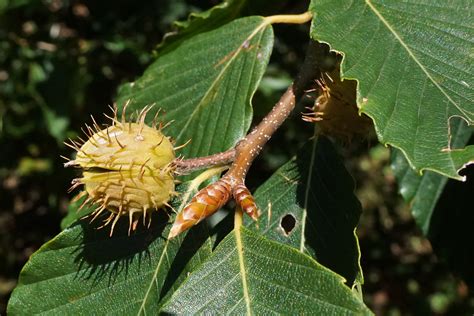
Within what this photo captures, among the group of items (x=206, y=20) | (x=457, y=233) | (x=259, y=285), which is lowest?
(x=457, y=233)

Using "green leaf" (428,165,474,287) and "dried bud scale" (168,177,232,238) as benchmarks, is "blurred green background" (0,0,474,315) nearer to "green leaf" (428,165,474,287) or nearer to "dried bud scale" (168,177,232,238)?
"green leaf" (428,165,474,287)

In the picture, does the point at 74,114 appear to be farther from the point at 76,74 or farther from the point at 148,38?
the point at 148,38

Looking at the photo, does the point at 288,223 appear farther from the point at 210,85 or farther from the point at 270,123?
the point at 210,85

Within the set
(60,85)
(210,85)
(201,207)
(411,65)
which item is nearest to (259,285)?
(201,207)

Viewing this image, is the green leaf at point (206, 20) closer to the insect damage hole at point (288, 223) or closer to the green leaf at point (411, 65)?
the green leaf at point (411, 65)

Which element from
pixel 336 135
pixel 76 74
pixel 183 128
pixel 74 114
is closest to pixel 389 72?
pixel 336 135

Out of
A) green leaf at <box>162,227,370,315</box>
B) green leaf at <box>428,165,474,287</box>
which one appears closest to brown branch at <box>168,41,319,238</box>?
green leaf at <box>162,227,370,315</box>
